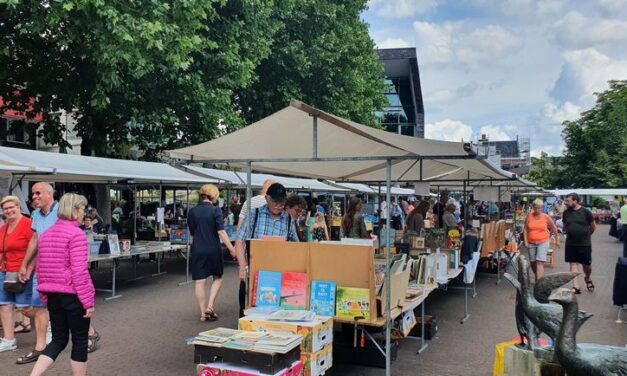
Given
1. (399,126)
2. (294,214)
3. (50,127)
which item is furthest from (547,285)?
(399,126)

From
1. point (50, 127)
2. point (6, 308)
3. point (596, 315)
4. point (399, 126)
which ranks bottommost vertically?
point (596, 315)

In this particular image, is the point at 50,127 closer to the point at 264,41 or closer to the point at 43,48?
the point at 43,48

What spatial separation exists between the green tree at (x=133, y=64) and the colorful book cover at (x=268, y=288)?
220 inches

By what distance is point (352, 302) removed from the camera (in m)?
4.35

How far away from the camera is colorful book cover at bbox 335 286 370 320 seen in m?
4.30

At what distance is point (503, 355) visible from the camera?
4.25 m

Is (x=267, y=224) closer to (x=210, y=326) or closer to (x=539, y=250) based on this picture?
(x=210, y=326)

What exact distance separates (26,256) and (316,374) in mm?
3092

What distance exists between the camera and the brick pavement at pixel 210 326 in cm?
516

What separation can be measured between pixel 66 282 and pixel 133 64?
699cm

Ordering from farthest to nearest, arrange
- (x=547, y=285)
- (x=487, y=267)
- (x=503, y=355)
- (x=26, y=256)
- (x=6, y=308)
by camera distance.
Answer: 1. (x=487, y=267)
2. (x=6, y=308)
3. (x=26, y=256)
4. (x=503, y=355)
5. (x=547, y=285)

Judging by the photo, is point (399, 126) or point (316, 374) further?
point (399, 126)

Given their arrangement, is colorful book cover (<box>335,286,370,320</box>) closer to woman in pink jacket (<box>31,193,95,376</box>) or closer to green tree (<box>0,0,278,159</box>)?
woman in pink jacket (<box>31,193,95,376</box>)

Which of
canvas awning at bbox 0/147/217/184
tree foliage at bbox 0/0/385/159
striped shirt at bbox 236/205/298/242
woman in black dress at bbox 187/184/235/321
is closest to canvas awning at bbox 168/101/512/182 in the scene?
striped shirt at bbox 236/205/298/242
